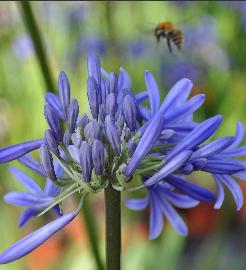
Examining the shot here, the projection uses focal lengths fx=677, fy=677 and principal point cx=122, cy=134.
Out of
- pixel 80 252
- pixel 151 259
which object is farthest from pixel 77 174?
pixel 80 252

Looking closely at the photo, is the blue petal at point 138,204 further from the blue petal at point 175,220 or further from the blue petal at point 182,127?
the blue petal at point 182,127

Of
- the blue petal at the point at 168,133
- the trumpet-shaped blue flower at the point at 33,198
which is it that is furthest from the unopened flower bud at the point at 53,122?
the blue petal at the point at 168,133

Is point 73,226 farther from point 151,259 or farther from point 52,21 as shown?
point 52,21

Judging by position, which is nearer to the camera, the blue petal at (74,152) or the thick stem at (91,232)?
the blue petal at (74,152)

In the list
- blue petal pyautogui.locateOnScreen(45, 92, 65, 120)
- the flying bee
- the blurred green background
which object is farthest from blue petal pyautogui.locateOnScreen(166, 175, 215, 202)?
the blurred green background

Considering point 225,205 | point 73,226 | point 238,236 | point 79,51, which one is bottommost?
point 238,236

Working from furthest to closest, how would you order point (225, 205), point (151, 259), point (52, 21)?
point (52, 21) < point (151, 259) < point (225, 205)

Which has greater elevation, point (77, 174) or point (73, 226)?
point (77, 174)
